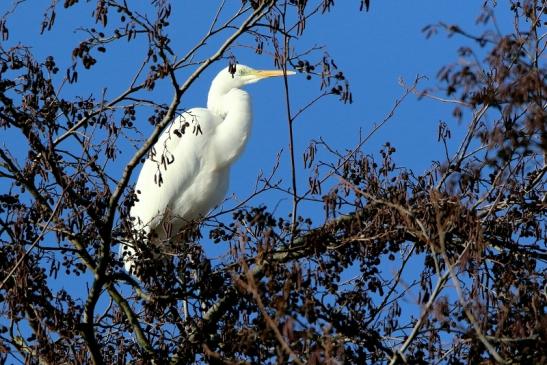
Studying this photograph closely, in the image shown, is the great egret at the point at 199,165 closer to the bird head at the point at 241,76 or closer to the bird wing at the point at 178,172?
the bird wing at the point at 178,172

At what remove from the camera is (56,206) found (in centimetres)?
583

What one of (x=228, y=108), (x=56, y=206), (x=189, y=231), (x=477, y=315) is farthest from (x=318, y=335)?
(x=228, y=108)

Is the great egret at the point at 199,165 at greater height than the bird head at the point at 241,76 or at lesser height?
lesser

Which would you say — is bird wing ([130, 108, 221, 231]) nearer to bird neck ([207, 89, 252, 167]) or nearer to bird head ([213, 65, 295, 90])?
bird neck ([207, 89, 252, 167])

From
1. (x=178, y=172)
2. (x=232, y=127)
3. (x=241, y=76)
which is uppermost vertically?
(x=241, y=76)

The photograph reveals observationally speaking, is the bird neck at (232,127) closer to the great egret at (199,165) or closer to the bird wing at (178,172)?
the great egret at (199,165)

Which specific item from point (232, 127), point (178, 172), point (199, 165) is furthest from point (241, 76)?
point (178, 172)

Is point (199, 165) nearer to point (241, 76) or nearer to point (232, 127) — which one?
point (232, 127)

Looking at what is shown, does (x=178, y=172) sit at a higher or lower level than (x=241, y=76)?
lower

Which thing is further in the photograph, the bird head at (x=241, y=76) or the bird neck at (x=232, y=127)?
the bird head at (x=241, y=76)

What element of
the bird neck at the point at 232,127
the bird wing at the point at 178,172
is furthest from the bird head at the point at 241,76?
the bird wing at the point at 178,172

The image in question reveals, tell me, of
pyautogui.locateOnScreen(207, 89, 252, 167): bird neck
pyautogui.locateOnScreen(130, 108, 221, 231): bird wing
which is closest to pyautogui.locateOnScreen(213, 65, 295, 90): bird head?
pyautogui.locateOnScreen(207, 89, 252, 167): bird neck

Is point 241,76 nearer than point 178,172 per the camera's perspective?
No

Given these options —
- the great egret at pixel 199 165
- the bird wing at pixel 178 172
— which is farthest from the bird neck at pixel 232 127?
the bird wing at pixel 178 172
